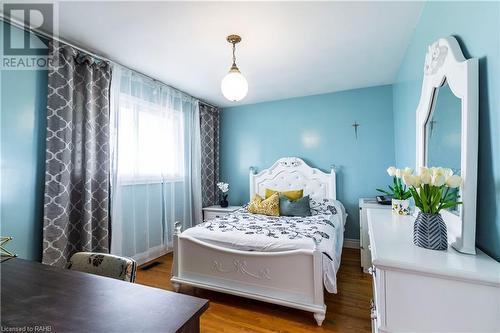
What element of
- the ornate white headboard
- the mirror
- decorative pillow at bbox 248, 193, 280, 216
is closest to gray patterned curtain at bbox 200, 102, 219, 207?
the ornate white headboard

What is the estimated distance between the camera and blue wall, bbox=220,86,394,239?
11.0 feet

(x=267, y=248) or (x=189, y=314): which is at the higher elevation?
(x=189, y=314)

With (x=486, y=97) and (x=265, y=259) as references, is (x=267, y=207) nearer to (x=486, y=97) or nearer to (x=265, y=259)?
(x=265, y=259)

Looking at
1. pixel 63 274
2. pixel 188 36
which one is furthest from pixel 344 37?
pixel 63 274

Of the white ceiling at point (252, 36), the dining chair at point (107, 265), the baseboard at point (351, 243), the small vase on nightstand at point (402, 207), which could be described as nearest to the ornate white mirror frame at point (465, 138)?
the small vase on nightstand at point (402, 207)

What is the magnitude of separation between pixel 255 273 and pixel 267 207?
111 centimetres

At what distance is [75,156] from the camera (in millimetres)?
2184

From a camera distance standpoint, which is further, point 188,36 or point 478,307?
point 188,36

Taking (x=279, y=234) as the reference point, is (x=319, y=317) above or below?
below

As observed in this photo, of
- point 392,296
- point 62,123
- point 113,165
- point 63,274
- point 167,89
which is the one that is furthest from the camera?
point 167,89

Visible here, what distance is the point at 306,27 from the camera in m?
1.92

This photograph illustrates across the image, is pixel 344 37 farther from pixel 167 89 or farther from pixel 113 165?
pixel 113 165

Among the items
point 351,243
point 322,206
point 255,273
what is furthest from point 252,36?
point 351,243

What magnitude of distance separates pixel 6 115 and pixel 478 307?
2968 millimetres
